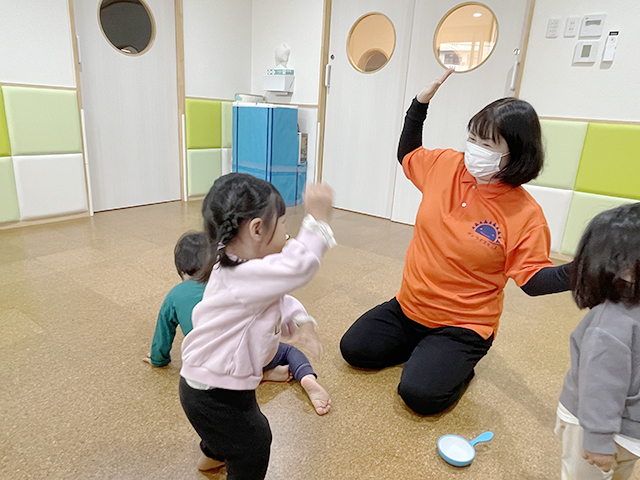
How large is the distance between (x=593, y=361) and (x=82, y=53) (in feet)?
11.3

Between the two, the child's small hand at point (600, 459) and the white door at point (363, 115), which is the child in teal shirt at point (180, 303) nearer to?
the child's small hand at point (600, 459)

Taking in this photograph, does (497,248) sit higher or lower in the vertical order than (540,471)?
higher

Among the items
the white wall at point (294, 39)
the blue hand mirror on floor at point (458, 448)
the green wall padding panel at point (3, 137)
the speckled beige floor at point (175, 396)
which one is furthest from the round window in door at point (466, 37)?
the green wall padding panel at point (3, 137)

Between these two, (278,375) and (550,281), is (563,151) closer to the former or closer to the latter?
(550,281)

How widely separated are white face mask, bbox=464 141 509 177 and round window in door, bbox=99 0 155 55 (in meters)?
2.98

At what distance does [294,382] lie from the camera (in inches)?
56.6

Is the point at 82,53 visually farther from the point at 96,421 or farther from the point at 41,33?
the point at 96,421

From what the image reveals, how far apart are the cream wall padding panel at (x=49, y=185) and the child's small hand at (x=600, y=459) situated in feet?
10.5

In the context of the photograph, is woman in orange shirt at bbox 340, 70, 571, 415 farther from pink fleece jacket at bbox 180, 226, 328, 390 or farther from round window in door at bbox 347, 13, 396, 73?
round window in door at bbox 347, 13, 396, 73

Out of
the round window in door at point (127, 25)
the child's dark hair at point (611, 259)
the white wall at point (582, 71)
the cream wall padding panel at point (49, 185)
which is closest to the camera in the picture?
the child's dark hair at point (611, 259)

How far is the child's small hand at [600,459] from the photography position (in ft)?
2.49

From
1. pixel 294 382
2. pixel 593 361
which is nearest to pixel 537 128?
pixel 593 361

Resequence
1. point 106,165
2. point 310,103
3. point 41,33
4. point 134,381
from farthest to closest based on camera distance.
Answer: point 310,103 → point 106,165 → point 41,33 → point 134,381

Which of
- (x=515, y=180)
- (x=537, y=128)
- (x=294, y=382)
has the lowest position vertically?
(x=294, y=382)
